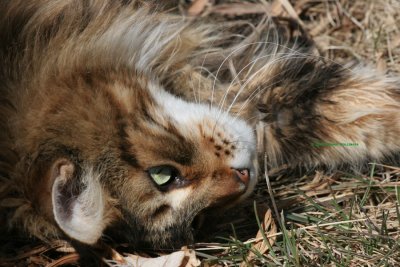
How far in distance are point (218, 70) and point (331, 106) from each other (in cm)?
48

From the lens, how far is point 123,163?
2.19 meters

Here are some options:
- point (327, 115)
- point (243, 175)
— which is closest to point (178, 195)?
point (243, 175)

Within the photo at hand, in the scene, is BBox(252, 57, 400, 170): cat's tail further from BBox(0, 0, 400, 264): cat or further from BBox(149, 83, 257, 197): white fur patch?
BBox(149, 83, 257, 197): white fur patch

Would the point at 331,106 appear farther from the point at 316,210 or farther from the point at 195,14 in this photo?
the point at 195,14

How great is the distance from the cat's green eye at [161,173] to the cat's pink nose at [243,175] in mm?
223

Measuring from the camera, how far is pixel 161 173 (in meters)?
2.20

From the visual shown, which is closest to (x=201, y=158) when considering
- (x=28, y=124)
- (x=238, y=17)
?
(x=28, y=124)

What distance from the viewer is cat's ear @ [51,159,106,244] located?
2039 mm

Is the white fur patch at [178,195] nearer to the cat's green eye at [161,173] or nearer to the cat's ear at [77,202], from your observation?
the cat's green eye at [161,173]

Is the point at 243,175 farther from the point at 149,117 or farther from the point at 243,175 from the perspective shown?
the point at 149,117

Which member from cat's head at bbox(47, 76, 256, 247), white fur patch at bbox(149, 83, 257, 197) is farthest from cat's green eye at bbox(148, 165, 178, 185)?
white fur patch at bbox(149, 83, 257, 197)

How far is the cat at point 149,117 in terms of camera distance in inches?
86.1

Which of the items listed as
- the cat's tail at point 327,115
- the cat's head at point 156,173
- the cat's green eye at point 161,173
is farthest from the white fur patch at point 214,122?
the cat's tail at point 327,115

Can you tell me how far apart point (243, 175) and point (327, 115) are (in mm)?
573
